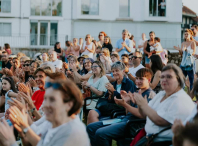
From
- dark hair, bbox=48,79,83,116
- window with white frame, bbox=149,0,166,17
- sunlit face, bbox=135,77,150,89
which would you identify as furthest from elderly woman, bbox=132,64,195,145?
window with white frame, bbox=149,0,166,17

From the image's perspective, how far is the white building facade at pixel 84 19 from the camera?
Result: 29219mm

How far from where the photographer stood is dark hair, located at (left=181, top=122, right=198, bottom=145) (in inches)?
78.8

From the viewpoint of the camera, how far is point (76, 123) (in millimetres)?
3023

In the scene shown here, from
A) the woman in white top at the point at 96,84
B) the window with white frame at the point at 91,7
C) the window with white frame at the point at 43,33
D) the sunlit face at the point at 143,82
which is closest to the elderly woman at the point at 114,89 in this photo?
the woman in white top at the point at 96,84

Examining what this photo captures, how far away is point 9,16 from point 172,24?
1386cm

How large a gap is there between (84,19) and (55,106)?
26853 millimetres

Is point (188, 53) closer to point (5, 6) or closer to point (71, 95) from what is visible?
point (71, 95)

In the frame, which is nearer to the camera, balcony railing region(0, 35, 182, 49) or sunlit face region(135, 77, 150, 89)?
sunlit face region(135, 77, 150, 89)

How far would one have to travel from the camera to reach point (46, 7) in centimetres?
3027

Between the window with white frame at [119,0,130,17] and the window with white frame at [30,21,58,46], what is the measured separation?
5.68m

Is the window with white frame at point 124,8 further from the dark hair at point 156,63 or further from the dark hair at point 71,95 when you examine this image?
the dark hair at point 71,95

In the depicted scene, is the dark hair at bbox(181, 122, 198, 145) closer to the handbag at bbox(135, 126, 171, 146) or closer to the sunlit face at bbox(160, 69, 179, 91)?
the handbag at bbox(135, 126, 171, 146)

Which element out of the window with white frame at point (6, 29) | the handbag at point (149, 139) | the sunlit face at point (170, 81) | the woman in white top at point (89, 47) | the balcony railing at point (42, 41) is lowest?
the handbag at point (149, 139)

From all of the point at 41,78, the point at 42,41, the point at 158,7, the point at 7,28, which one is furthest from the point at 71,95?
A: the point at 158,7
